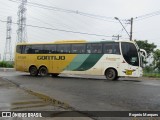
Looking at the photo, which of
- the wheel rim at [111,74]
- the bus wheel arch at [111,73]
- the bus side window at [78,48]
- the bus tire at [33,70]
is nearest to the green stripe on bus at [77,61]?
the bus side window at [78,48]

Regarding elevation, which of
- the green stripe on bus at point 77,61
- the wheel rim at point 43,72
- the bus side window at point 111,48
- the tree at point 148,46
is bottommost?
the wheel rim at point 43,72

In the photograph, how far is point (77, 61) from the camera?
25.0m

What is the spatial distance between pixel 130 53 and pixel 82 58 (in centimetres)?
402

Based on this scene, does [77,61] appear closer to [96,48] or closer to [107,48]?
[96,48]

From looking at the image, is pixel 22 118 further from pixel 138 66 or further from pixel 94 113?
pixel 138 66

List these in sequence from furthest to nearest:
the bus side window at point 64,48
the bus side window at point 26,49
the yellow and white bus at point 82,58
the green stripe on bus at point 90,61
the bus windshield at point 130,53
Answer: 1. the bus side window at point 26,49
2. the bus side window at point 64,48
3. the green stripe on bus at point 90,61
4. the yellow and white bus at point 82,58
5. the bus windshield at point 130,53

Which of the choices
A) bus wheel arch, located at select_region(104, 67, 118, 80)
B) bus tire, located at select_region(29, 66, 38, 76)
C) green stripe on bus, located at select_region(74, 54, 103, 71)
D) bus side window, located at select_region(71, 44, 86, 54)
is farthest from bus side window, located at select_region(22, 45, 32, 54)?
bus wheel arch, located at select_region(104, 67, 118, 80)

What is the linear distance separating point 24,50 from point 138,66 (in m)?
11.0

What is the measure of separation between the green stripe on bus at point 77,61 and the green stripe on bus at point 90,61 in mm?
224

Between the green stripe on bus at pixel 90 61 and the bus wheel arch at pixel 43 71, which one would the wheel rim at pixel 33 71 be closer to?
the bus wheel arch at pixel 43 71

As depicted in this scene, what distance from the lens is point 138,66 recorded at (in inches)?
882

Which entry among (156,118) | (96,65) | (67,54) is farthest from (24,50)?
(156,118)

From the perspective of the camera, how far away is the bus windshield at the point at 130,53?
73.5 ft

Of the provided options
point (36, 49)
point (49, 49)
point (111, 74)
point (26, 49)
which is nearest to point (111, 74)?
point (111, 74)
